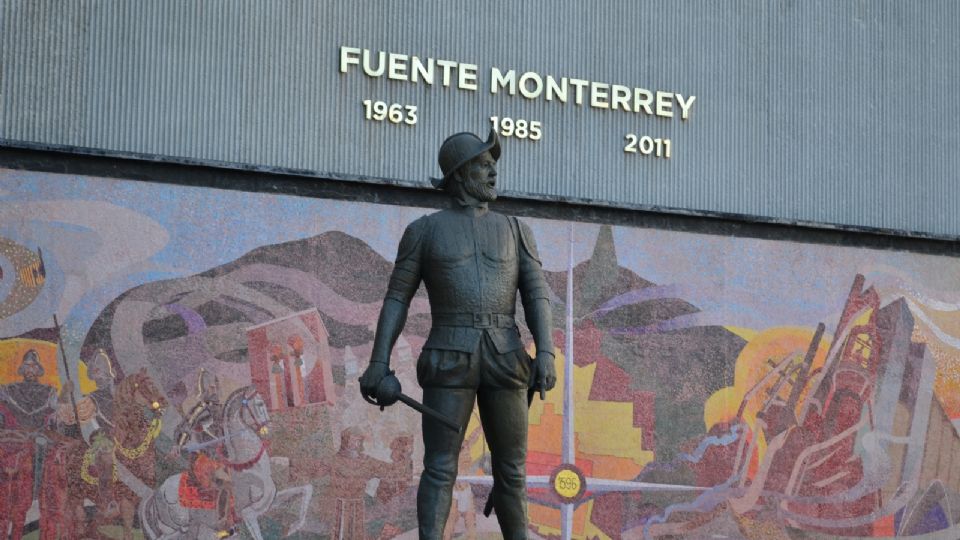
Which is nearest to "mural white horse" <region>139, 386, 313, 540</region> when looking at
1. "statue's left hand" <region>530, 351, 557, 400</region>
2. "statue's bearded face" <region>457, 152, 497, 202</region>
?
"statue's bearded face" <region>457, 152, 497, 202</region>

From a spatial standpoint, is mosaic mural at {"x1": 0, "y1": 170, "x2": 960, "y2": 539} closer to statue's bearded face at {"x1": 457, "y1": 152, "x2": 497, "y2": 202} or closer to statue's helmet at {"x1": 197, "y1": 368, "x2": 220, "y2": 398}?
statue's helmet at {"x1": 197, "y1": 368, "x2": 220, "y2": 398}

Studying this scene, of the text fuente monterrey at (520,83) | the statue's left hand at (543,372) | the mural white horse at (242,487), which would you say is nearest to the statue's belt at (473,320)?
the statue's left hand at (543,372)

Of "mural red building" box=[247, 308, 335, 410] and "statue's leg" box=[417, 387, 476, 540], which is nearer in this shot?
"statue's leg" box=[417, 387, 476, 540]

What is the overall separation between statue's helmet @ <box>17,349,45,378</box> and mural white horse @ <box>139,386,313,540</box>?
1658 millimetres

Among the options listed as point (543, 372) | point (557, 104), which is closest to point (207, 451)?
point (557, 104)

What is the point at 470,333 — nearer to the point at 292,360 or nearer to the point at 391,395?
the point at 391,395

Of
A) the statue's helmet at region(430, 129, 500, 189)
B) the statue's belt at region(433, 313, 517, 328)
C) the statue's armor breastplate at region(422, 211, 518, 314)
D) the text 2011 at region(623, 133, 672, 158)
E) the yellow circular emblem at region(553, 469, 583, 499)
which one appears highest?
the text 2011 at region(623, 133, 672, 158)

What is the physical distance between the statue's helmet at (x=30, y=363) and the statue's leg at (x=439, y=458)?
259 inches

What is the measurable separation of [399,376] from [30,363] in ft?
12.1

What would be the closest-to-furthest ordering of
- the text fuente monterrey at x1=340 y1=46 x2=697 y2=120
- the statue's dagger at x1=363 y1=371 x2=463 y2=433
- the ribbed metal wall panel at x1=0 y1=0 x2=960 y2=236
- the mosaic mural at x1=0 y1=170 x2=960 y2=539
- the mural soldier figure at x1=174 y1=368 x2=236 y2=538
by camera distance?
the statue's dagger at x1=363 y1=371 x2=463 y2=433, the mosaic mural at x1=0 y1=170 x2=960 y2=539, the mural soldier figure at x1=174 y1=368 x2=236 y2=538, the ribbed metal wall panel at x1=0 y1=0 x2=960 y2=236, the text fuente monterrey at x1=340 y1=46 x2=697 y2=120

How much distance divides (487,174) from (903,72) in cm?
1072

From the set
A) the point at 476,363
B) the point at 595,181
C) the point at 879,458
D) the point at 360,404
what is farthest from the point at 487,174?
the point at 879,458

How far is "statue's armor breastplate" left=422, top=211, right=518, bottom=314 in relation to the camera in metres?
8.80

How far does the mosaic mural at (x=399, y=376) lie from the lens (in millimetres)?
14234
